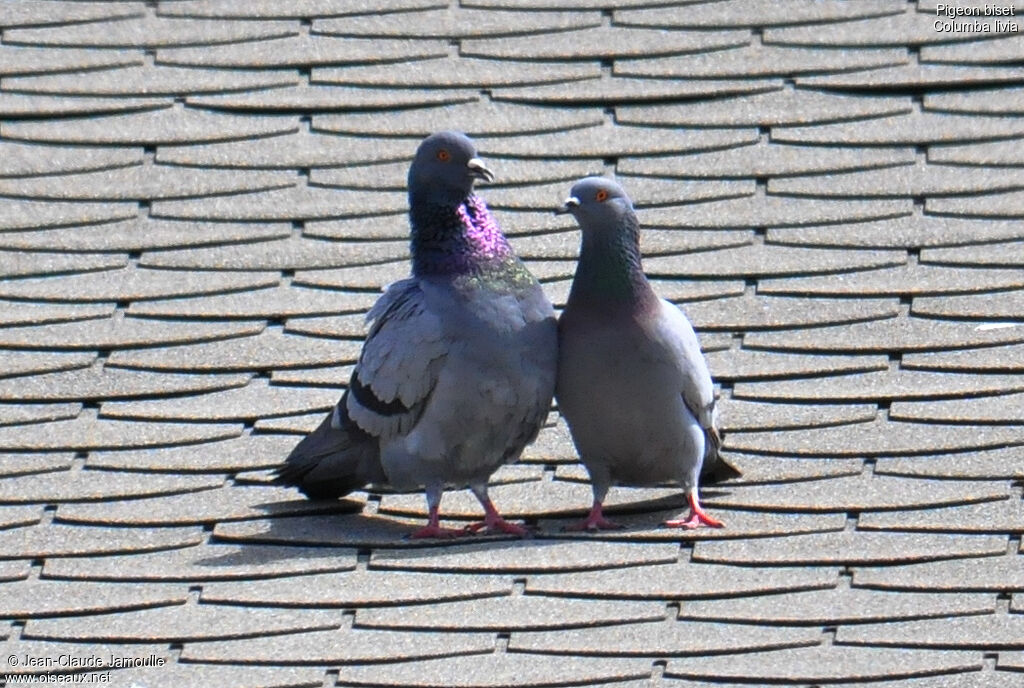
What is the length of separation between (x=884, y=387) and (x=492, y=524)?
96cm

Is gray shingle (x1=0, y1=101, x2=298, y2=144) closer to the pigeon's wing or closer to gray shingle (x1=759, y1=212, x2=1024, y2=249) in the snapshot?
the pigeon's wing

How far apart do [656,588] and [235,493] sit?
1132 millimetres

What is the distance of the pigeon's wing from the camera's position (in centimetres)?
498

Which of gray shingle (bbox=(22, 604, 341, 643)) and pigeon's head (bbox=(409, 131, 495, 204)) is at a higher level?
pigeon's head (bbox=(409, 131, 495, 204))

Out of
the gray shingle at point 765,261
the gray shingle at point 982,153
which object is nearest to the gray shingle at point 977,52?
Result: the gray shingle at point 982,153

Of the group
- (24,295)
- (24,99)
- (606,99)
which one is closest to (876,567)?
(606,99)

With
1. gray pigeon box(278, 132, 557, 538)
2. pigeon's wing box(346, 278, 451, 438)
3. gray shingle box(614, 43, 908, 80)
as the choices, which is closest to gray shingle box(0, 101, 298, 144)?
gray shingle box(614, 43, 908, 80)

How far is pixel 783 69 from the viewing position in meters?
6.05

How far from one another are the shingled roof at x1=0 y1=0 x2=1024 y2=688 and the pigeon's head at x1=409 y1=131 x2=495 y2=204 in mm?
492

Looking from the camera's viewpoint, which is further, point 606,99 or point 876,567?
point 606,99

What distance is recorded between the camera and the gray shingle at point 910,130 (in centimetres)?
577

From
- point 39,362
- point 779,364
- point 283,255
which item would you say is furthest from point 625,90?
point 39,362

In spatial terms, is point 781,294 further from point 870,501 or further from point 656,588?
point 656,588

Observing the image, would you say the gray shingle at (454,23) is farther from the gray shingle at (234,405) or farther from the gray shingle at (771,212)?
the gray shingle at (234,405)
